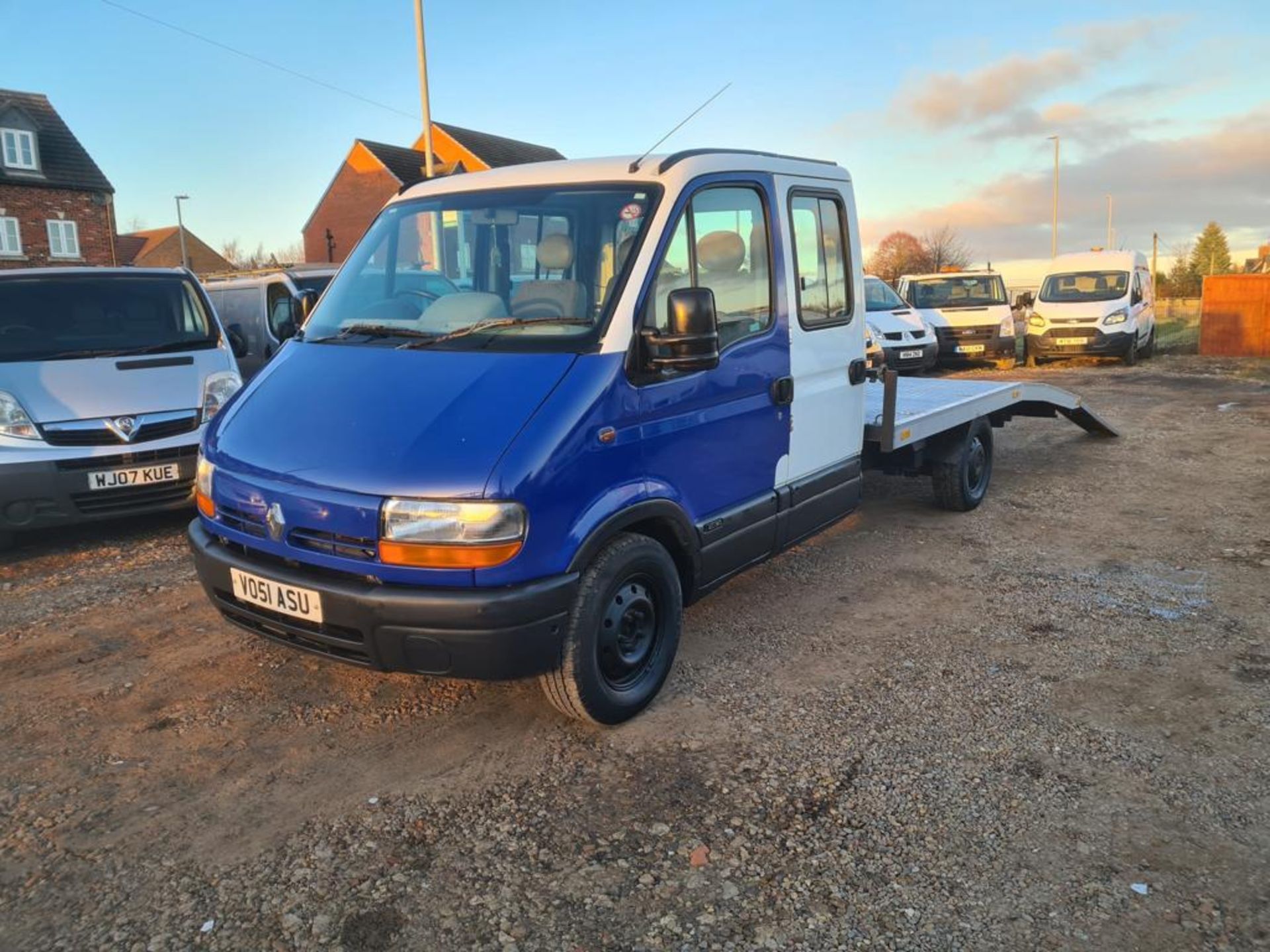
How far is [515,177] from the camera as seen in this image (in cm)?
428

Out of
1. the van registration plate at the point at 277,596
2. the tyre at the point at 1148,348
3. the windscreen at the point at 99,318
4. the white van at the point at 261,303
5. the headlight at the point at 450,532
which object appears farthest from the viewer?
the tyre at the point at 1148,348

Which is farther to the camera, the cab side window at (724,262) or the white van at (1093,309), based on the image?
the white van at (1093,309)

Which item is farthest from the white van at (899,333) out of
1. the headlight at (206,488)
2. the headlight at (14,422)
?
the headlight at (206,488)

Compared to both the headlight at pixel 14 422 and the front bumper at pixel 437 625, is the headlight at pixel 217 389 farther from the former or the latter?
the front bumper at pixel 437 625

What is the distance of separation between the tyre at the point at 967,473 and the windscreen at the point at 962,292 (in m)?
11.7

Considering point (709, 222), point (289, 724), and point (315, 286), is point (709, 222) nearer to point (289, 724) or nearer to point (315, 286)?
point (289, 724)

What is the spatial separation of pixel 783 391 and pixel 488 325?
1.55 m

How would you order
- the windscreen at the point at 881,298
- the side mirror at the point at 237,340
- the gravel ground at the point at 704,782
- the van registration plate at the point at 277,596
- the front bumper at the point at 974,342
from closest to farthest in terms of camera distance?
1. the gravel ground at the point at 704,782
2. the van registration plate at the point at 277,596
3. the side mirror at the point at 237,340
4. the windscreen at the point at 881,298
5. the front bumper at the point at 974,342

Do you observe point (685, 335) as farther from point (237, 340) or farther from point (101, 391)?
point (237, 340)

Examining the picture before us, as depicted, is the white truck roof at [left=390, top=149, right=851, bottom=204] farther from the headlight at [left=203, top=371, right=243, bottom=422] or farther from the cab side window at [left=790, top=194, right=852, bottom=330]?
the headlight at [left=203, top=371, right=243, bottom=422]

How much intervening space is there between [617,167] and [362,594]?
2177mm

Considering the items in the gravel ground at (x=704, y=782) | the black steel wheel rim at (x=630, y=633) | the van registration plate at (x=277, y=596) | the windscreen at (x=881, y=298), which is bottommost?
the gravel ground at (x=704, y=782)

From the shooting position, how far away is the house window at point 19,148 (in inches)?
1215

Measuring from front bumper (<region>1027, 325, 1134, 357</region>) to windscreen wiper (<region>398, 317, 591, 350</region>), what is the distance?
1698 cm
